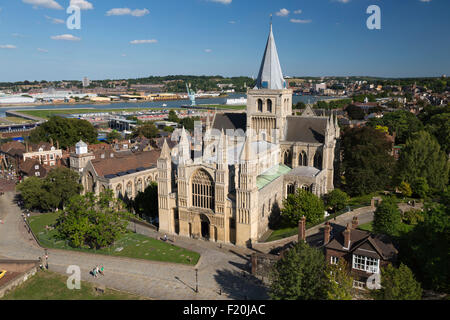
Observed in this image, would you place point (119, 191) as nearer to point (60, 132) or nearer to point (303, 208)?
point (303, 208)

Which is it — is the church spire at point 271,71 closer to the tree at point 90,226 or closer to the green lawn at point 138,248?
the green lawn at point 138,248

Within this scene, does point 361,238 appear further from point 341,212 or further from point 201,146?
point 201,146

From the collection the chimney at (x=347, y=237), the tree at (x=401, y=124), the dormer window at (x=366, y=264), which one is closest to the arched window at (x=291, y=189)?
the chimney at (x=347, y=237)

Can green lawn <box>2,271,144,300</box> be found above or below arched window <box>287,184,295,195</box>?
below

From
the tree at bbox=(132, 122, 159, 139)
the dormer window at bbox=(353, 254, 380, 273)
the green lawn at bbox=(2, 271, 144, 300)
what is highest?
the tree at bbox=(132, 122, 159, 139)

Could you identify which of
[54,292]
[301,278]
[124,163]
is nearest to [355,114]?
[124,163]

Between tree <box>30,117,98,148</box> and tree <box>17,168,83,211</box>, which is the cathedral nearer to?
tree <box>17,168,83,211</box>

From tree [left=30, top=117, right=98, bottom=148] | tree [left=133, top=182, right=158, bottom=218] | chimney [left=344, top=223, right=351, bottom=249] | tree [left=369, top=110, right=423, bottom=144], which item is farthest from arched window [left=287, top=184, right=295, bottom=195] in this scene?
tree [left=30, top=117, right=98, bottom=148]
